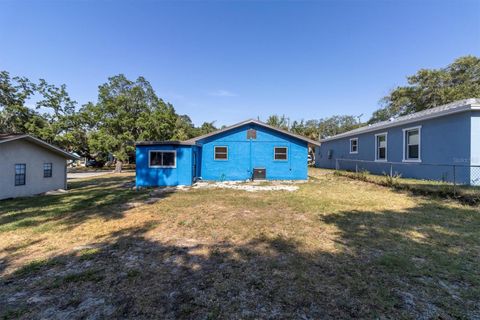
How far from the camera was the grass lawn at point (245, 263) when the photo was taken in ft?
8.25

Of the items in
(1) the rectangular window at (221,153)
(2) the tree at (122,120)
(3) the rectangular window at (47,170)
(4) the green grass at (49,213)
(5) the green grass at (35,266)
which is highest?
(2) the tree at (122,120)

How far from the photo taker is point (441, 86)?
25.3 metres

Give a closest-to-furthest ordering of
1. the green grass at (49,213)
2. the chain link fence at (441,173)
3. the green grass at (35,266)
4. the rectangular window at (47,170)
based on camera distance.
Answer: the green grass at (35,266)
the green grass at (49,213)
the chain link fence at (441,173)
the rectangular window at (47,170)

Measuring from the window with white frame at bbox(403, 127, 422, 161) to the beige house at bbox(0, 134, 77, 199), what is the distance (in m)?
18.3

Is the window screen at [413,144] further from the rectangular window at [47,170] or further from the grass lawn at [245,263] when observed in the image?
the rectangular window at [47,170]

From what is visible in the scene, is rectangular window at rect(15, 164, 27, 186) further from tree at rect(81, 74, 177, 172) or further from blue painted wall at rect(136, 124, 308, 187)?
tree at rect(81, 74, 177, 172)

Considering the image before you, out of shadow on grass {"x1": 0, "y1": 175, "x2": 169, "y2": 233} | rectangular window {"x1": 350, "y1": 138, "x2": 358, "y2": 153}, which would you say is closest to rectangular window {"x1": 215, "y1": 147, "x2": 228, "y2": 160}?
shadow on grass {"x1": 0, "y1": 175, "x2": 169, "y2": 233}

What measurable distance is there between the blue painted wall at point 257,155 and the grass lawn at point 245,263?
7297 millimetres

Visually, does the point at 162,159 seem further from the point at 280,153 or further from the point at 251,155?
the point at 280,153

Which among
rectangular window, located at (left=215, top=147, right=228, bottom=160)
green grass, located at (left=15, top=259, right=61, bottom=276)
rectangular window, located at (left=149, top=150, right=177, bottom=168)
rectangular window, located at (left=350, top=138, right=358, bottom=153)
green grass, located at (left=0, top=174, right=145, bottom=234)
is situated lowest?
green grass, located at (left=15, top=259, right=61, bottom=276)

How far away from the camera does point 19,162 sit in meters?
10.1

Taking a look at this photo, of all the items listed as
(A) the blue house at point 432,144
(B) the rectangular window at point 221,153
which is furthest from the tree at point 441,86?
(B) the rectangular window at point 221,153

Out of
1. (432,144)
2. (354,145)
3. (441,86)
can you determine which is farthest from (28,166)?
(441,86)

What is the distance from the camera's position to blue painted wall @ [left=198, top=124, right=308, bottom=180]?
14016 millimetres
